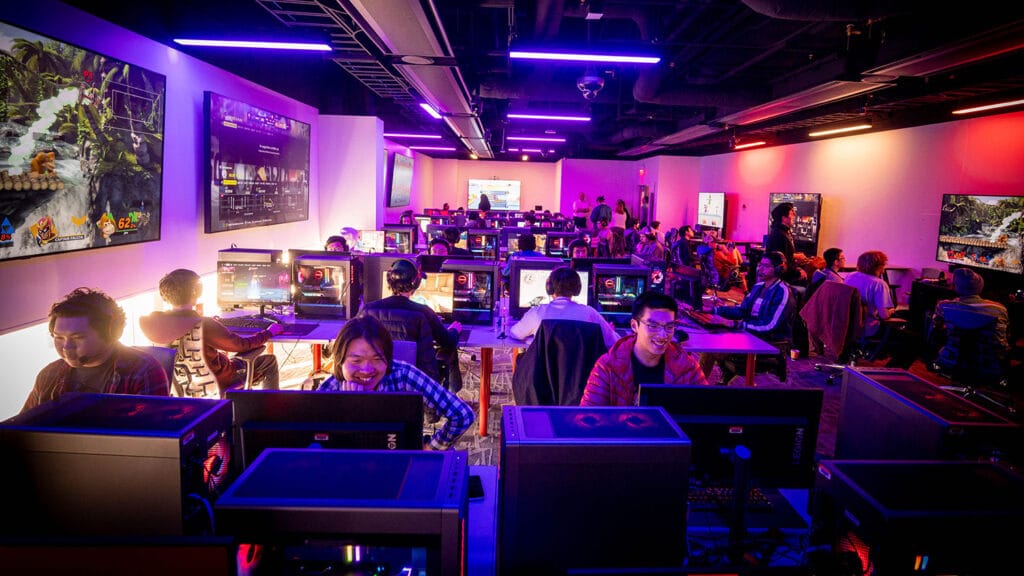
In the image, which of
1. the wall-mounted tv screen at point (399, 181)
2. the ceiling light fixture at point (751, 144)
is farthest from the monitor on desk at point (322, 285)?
the ceiling light fixture at point (751, 144)

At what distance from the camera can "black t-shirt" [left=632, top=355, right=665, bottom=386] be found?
2.67 meters

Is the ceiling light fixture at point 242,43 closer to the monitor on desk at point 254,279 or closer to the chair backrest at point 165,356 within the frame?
the monitor on desk at point 254,279

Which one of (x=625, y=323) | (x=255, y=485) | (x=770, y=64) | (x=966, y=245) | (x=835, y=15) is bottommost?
(x=625, y=323)

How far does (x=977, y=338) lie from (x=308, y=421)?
6.05 m

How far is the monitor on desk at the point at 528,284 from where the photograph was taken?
17.4 ft

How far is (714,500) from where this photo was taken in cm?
197

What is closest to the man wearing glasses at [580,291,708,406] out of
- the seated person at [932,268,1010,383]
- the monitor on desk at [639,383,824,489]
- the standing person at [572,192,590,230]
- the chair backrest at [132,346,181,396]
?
the monitor on desk at [639,383,824,489]

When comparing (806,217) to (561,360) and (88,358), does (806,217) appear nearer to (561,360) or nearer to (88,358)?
(561,360)

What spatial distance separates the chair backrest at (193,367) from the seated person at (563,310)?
7.30 feet

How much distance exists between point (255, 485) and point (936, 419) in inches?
68.5

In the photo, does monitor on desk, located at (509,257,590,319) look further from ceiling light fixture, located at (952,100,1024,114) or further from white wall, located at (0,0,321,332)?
ceiling light fixture, located at (952,100,1024,114)

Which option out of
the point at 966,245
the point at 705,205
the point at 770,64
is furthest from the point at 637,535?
the point at 705,205

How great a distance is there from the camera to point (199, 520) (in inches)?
49.6

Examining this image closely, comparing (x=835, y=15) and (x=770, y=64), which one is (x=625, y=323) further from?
(x=770, y=64)
